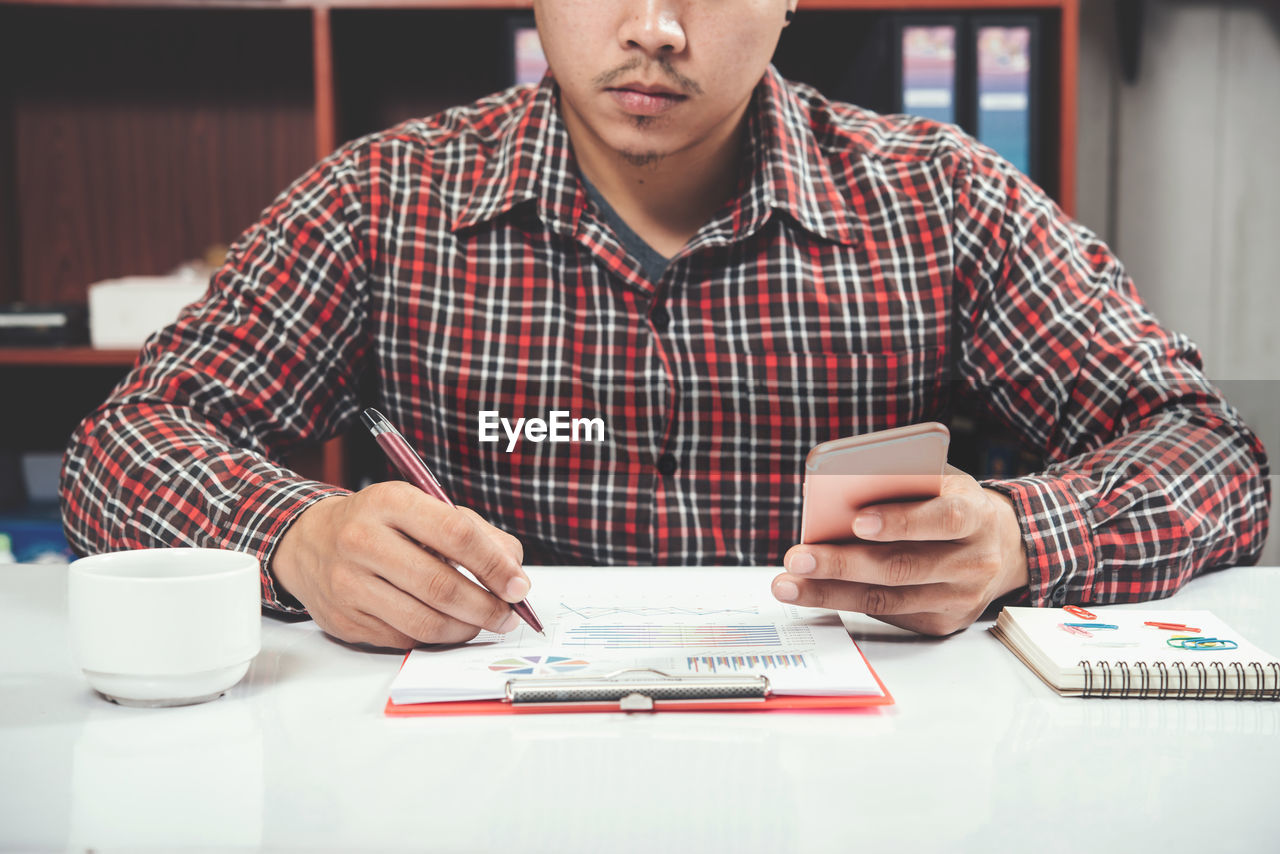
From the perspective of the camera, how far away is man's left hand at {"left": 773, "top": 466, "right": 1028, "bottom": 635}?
63 cm

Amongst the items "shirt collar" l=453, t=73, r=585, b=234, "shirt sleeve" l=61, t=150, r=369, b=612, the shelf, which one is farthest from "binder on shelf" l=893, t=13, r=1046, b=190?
the shelf

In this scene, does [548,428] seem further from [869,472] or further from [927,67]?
[927,67]

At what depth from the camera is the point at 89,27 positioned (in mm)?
1748

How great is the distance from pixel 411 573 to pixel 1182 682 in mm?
470

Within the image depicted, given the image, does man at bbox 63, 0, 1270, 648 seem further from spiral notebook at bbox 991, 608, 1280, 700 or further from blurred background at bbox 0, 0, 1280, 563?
blurred background at bbox 0, 0, 1280, 563

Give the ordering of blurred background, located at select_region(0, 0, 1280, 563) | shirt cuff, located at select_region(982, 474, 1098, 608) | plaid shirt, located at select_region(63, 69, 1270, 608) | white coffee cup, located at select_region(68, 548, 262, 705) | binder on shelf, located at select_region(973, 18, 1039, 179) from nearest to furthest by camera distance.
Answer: white coffee cup, located at select_region(68, 548, 262, 705) → shirt cuff, located at select_region(982, 474, 1098, 608) → plaid shirt, located at select_region(63, 69, 1270, 608) → binder on shelf, located at select_region(973, 18, 1039, 179) → blurred background, located at select_region(0, 0, 1280, 563)

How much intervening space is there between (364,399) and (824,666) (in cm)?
80

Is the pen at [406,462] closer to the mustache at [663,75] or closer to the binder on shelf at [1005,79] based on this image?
the mustache at [663,75]

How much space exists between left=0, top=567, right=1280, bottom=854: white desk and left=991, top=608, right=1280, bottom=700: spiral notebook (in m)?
0.01

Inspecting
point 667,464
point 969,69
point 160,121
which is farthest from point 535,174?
point 160,121

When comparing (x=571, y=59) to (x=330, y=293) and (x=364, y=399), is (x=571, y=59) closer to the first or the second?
(x=330, y=293)

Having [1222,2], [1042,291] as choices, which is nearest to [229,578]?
[1042,291]

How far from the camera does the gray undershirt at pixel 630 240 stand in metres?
1.15

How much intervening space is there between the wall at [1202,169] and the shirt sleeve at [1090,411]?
30.5 inches
